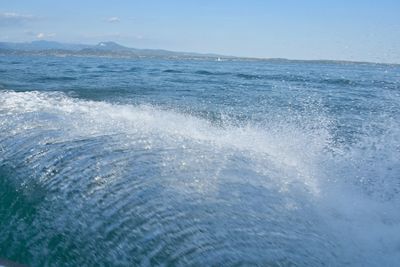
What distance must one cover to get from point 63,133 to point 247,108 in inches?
396

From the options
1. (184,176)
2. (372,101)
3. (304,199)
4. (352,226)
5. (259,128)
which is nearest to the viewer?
(352,226)

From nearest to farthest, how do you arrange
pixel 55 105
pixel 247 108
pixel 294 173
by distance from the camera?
1. pixel 294 173
2. pixel 55 105
3. pixel 247 108

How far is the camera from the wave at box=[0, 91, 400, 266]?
4.88 m

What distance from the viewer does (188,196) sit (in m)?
6.25

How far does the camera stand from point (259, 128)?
504 inches

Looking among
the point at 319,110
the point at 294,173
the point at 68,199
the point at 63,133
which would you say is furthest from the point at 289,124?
the point at 68,199

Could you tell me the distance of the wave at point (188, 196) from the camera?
4879 millimetres

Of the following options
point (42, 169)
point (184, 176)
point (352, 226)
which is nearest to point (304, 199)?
point (352, 226)

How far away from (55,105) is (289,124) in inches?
318

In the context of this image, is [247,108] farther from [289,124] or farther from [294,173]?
[294,173]

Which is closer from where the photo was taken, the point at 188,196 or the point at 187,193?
the point at 188,196

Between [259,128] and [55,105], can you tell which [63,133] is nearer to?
[55,105]

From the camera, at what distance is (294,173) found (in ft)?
26.3

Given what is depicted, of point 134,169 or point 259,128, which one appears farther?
point 259,128
